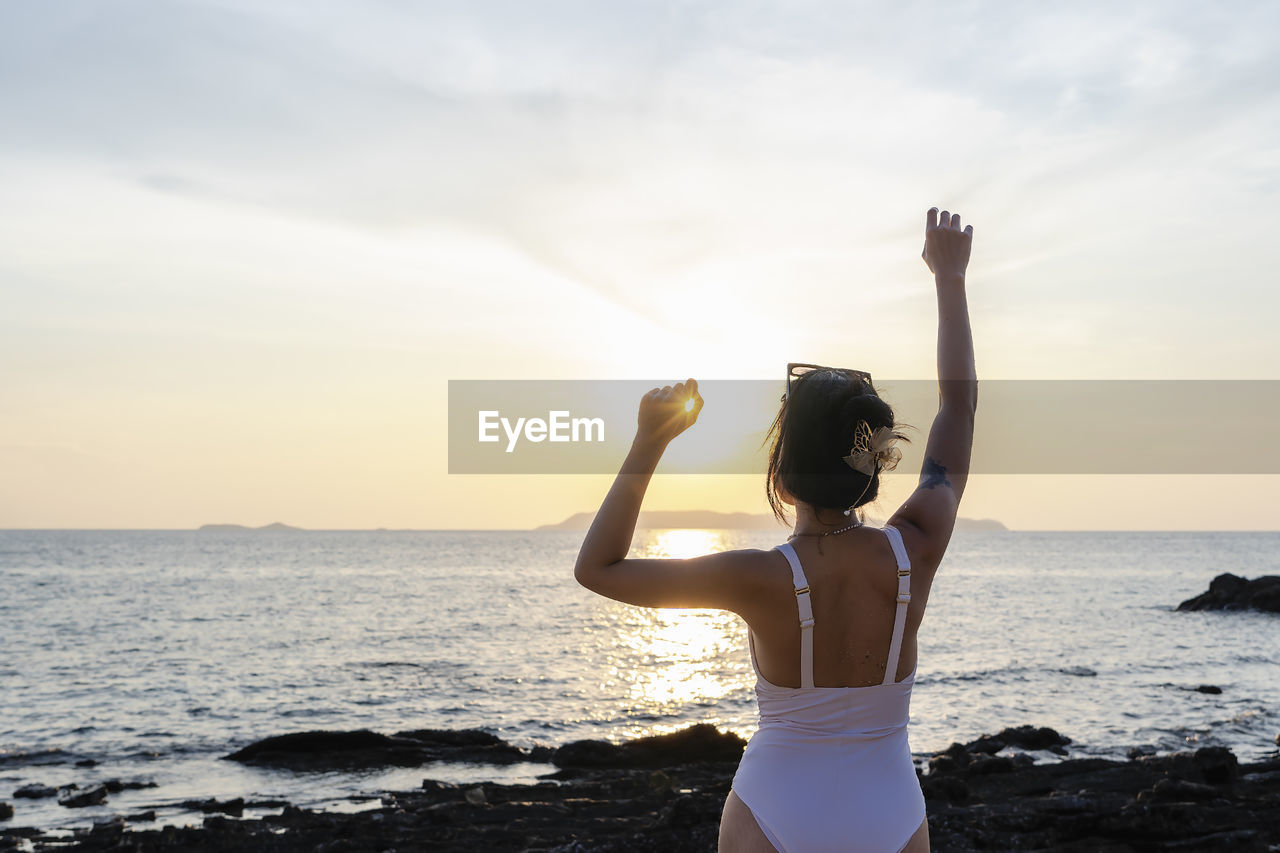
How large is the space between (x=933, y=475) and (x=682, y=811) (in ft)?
Answer: 33.2

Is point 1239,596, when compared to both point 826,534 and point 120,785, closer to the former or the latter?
point 120,785

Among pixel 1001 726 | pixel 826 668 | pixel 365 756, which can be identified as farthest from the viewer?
pixel 1001 726

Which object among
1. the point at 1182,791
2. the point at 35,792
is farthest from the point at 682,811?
the point at 35,792

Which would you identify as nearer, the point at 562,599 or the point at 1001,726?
the point at 1001,726

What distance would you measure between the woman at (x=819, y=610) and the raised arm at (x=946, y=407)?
9 cm

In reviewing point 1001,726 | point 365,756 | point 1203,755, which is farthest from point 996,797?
point 365,756

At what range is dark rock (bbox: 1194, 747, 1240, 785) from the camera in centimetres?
1396

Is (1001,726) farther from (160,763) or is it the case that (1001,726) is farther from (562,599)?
(562,599)

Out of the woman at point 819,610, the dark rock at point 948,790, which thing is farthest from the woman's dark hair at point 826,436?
the dark rock at point 948,790

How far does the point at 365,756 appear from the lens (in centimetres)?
1836

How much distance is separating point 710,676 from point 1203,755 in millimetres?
17463

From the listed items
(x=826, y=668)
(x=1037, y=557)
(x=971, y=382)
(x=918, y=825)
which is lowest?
(x=1037, y=557)

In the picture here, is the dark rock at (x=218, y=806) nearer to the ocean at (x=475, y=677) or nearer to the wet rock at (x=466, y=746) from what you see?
the ocean at (x=475, y=677)

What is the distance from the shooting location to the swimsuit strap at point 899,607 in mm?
2217
